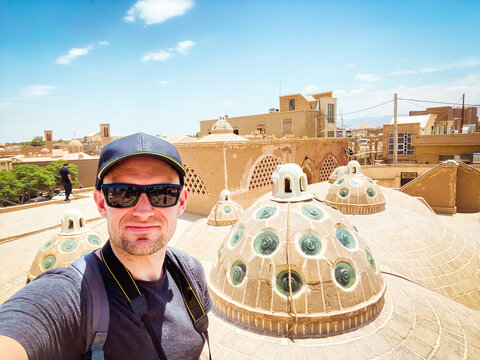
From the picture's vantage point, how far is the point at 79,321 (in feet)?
3.72

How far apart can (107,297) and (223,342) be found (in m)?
2.85

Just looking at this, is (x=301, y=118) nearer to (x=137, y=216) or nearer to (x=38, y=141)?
(x=137, y=216)

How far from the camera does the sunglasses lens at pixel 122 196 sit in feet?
4.65

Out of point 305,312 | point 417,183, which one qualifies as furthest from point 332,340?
point 417,183

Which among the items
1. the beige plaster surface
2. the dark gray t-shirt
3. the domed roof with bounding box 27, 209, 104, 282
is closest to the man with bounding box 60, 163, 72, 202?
the domed roof with bounding box 27, 209, 104, 282

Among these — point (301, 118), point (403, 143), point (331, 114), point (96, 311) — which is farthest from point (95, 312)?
point (403, 143)

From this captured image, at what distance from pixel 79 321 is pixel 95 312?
0.06 m

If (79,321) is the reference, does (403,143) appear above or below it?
above

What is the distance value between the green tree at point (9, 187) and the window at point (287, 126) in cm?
2338

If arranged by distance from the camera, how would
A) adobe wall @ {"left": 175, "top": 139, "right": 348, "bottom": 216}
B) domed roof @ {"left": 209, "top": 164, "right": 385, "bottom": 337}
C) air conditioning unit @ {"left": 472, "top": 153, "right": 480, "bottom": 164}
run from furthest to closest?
air conditioning unit @ {"left": 472, "top": 153, "right": 480, "bottom": 164}
adobe wall @ {"left": 175, "top": 139, "right": 348, "bottom": 216}
domed roof @ {"left": 209, "top": 164, "right": 385, "bottom": 337}

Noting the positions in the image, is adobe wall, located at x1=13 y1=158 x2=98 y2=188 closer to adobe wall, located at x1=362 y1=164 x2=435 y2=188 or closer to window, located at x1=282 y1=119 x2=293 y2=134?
window, located at x1=282 y1=119 x2=293 y2=134

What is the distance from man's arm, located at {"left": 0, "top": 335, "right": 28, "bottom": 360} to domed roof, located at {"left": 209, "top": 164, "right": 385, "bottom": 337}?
3.05m

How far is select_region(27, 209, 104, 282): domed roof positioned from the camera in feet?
21.2

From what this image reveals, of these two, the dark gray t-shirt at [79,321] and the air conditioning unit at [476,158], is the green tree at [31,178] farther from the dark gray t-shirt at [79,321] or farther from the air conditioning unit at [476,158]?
the air conditioning unit at [476,158]
